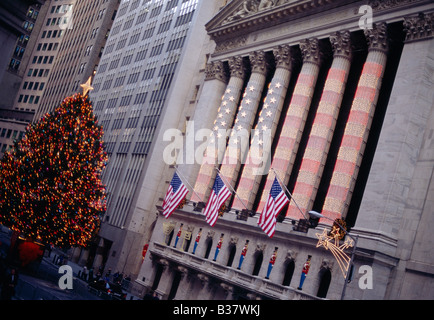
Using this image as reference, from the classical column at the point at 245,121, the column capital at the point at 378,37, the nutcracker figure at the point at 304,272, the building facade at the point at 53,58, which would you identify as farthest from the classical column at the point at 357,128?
the building facade at the point at 53,58

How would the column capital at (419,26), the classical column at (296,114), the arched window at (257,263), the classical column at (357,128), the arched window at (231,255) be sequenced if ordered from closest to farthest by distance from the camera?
1. the column capital at (419,26)
2. the classical column at (357,128)
3. the arched window at (257,263)
4. the classical column at (296,114)
5. the arched window at (231,255)

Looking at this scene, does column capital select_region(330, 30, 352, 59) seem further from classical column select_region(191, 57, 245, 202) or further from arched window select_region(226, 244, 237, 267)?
arched window select_region(226, 244, 237, 267)

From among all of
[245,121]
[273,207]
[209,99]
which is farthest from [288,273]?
[209,99]

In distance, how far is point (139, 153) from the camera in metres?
68.5

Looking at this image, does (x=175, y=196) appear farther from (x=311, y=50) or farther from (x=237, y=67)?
(x=237, y=67)

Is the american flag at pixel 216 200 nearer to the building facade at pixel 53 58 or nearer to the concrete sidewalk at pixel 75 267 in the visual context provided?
the concrete sidewalk at pixel 75 267

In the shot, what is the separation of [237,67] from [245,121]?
676cm

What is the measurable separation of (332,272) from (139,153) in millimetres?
39023

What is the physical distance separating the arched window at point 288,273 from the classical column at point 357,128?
179 inches

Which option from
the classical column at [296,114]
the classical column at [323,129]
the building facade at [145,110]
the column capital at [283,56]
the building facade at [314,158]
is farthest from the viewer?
the building facade at [145,110]

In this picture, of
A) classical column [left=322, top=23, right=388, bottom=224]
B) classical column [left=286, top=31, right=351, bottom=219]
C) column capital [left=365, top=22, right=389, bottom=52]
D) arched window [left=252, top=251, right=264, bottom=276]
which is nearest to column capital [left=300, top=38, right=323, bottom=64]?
classical column [left=286, top=31, right=351, bottom=219]

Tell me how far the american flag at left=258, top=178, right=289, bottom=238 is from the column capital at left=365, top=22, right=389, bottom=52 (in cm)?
1390

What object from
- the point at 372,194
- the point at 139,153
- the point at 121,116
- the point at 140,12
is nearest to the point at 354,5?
the point at 372,194

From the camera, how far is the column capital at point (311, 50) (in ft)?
146
